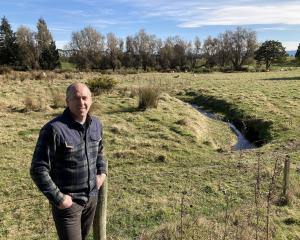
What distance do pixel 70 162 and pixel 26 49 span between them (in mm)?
54556

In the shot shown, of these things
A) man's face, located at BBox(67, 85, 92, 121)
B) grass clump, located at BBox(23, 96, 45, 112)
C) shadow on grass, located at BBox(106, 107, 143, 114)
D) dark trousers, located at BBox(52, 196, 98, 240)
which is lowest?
shadow on grass, located at BBox(106, 107, 143, 114)

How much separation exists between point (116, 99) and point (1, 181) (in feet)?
35.2

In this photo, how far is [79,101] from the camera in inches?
132

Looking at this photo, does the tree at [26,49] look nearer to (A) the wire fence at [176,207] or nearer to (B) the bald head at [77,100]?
(A) the wire fence at [176,207]

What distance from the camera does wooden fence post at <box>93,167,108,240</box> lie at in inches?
159

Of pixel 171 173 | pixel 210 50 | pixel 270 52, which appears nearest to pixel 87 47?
pixel 210 50

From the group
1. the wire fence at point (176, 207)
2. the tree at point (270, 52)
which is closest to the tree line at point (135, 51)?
the tree at point (270, 52)

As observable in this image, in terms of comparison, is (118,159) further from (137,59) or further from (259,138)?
(137,59)

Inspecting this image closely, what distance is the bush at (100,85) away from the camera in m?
20.1

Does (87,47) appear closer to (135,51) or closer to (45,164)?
(135,51)

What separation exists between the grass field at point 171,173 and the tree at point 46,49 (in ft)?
120

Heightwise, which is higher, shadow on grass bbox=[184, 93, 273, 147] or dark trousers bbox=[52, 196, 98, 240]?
dark trousers bbox=[52, 196, 98, 240]

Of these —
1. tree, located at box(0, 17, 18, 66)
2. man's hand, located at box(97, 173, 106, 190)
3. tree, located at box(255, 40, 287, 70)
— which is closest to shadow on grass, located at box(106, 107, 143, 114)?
man's hand, located at box(97, 173, 106, 190)

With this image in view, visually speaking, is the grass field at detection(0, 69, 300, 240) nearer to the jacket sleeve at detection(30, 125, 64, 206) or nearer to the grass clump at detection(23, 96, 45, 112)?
the grass clump at detection(23, 96, 45, 112)
